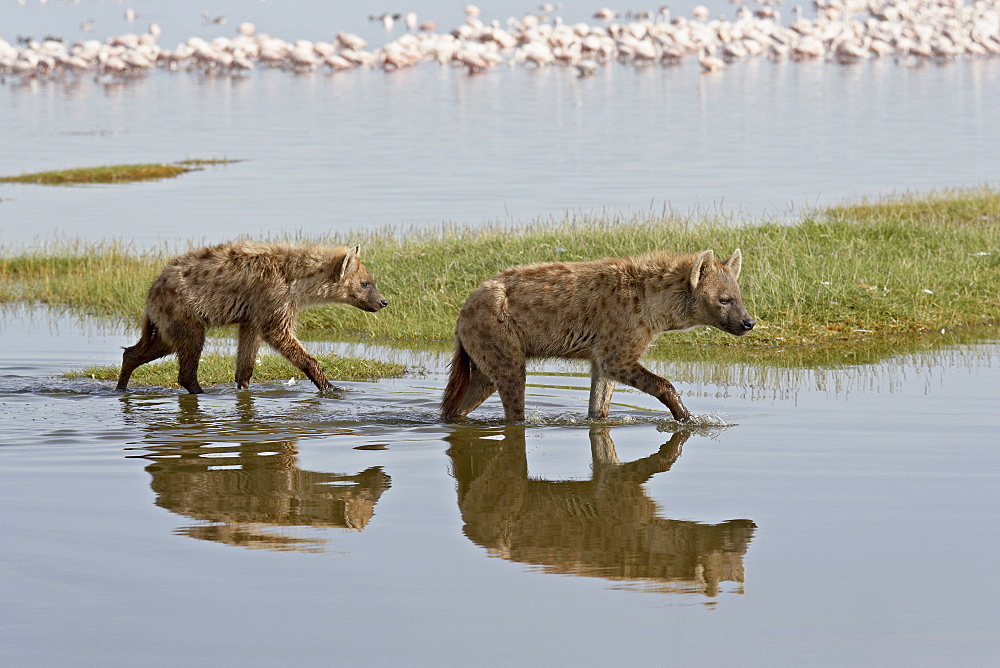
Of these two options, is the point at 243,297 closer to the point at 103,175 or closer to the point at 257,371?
the point at 257,371

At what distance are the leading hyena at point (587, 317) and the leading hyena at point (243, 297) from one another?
5.79ft

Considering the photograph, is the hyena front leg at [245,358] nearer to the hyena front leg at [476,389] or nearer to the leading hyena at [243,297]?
the leading hyena at [243,297]

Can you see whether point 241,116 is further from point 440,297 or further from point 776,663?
point 776,663

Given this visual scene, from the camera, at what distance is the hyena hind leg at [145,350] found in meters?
9.91

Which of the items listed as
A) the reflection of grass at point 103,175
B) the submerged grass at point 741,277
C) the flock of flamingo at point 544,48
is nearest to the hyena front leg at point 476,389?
the submerged grass at point 741,277

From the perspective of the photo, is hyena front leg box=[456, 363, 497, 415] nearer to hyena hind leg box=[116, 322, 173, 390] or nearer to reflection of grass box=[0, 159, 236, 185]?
hyena hind leg box=[116, 322, 173, 390]

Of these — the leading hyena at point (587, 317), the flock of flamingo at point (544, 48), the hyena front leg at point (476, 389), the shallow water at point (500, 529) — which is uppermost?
the flock of flamingo at point (544, 48)

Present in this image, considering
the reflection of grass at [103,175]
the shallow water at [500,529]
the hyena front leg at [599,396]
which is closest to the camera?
the shallow water at [500,529]

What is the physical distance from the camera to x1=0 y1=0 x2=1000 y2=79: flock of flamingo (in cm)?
5528

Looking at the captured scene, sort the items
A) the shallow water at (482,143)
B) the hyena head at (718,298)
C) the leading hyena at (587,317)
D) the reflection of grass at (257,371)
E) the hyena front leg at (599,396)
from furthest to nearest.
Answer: the shallow water at (482,143), the reflection of grass at (257,371), the hyena front leg at (599,396), the hyena head at (718,298), the leading hyena at (587,317)

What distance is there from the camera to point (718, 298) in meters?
8.52

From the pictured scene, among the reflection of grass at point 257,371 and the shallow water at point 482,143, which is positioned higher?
the shallow water at point 482,143

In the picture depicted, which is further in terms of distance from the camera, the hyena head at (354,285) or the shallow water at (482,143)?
the shallow water at (482,143)

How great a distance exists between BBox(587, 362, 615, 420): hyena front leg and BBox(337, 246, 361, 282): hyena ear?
213cm
